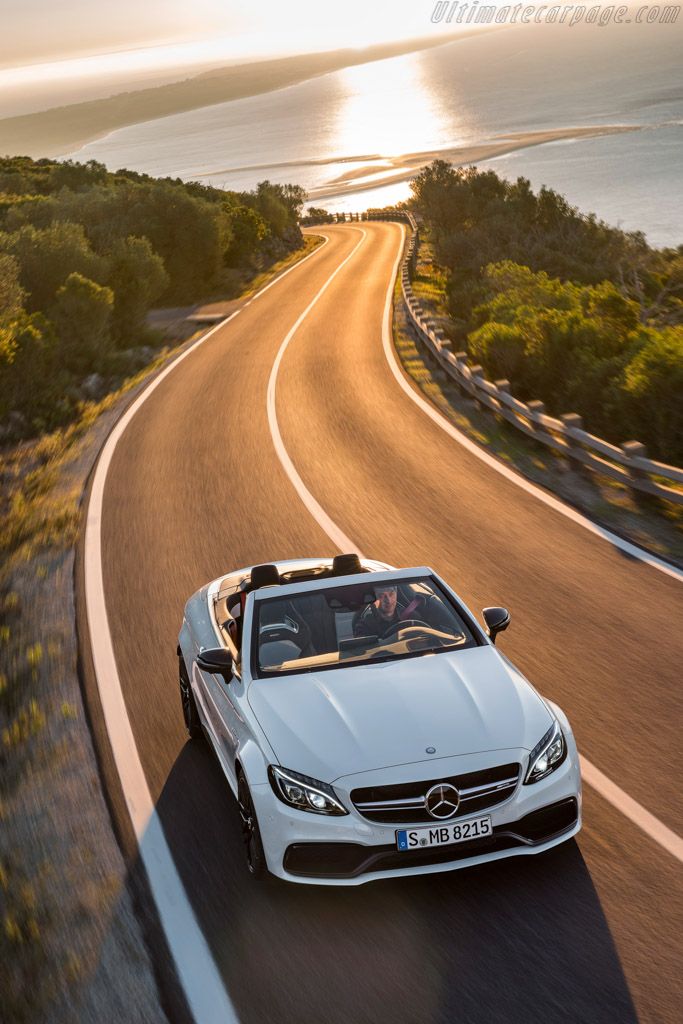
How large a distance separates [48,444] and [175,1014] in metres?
16.3

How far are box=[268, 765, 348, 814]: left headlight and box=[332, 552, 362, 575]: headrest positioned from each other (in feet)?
7.92

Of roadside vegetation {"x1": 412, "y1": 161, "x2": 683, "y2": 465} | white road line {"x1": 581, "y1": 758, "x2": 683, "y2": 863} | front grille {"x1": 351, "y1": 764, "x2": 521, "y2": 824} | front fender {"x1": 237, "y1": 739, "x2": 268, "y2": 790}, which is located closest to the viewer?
front grille {"x1": 351, "y1": 764, "x2": 521, "y2": 824}

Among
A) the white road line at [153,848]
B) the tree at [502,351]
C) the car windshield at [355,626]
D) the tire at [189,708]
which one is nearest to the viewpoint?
the white road line at [153,848]

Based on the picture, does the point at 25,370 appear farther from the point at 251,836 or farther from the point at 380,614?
the point at 251,836

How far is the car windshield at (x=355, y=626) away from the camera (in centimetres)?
662

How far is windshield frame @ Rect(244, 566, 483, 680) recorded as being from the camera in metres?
6.46

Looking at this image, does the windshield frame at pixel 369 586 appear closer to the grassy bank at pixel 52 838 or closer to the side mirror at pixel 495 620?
the side mirror at pixel 495 620

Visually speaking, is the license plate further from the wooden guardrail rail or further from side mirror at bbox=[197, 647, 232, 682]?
the wooden guardrail rail

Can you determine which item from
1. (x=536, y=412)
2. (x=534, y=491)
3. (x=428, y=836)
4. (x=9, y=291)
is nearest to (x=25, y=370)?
(x=9, y=291)

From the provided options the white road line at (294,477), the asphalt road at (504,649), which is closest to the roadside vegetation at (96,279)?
the white road line at (294,477)

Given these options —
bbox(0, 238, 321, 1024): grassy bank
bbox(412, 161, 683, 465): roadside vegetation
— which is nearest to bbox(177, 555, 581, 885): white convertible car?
bbox(0, 238, 321, 1024): grassy bank

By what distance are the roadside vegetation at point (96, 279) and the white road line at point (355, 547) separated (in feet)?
16.4

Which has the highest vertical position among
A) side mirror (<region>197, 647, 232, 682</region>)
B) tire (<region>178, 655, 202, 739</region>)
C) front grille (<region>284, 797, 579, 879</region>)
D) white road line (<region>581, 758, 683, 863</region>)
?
side mirror (<region>197, 647, 232, 682</region>)

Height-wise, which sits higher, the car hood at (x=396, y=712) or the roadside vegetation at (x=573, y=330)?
the car hood at (x=396, y=712)
